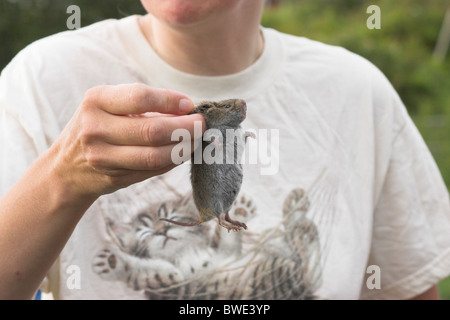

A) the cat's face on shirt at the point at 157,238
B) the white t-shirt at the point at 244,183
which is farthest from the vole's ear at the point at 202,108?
the cat's face on shirt at the point at 157,238

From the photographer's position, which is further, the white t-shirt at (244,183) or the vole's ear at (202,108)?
the white t-shirt at (244,183)

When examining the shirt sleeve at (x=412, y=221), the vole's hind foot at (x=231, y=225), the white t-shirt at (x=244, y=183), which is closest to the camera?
the vole's hind foot at (x=231, y=225)

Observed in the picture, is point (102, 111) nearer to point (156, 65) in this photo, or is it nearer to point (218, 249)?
point (156, 65)

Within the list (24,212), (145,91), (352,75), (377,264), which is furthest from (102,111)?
(377,264)

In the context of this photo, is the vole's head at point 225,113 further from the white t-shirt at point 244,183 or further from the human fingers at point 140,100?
the white t-shirt at point 244,183

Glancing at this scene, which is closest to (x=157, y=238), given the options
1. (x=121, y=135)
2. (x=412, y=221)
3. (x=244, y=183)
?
(x=244, y=183)

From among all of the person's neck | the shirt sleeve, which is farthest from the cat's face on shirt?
the shirt sleeve

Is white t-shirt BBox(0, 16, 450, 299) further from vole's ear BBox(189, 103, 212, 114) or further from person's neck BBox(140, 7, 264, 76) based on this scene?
vole's ear BBox(189, 103, 212, 114)
